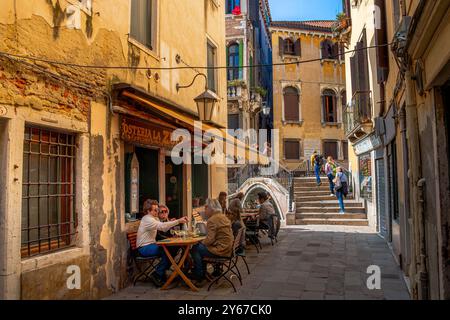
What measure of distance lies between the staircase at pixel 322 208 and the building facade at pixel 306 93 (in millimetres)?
8745

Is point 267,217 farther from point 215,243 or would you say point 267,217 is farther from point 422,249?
point 422,249

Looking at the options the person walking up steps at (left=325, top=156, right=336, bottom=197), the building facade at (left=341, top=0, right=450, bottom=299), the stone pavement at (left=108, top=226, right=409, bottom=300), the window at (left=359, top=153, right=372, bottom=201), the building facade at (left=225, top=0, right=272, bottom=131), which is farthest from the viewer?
the building facade at (left=225, top=0, right=272, bottom=131)

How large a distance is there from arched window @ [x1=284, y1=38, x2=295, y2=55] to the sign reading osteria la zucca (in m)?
19.7

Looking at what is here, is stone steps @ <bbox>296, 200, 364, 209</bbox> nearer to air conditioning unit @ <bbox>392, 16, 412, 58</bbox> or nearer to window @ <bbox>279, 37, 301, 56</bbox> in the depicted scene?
air conditioning unit @ <bbox>392, 16, 412, 58</bbox>

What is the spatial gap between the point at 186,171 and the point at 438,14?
6.87m

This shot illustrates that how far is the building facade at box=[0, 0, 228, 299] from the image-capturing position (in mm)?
Answer: 4281

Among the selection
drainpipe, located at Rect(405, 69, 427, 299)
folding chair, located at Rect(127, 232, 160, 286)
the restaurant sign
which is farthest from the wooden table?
the restaurant sign

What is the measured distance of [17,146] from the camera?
432 cm

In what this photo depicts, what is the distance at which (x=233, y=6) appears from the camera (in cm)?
2194

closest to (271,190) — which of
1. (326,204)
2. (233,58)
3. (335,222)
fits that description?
(326,204)

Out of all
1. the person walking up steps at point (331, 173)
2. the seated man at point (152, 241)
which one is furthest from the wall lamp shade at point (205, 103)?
the person walking up steps at point (331, 173)

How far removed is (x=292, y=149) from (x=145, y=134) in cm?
2000
